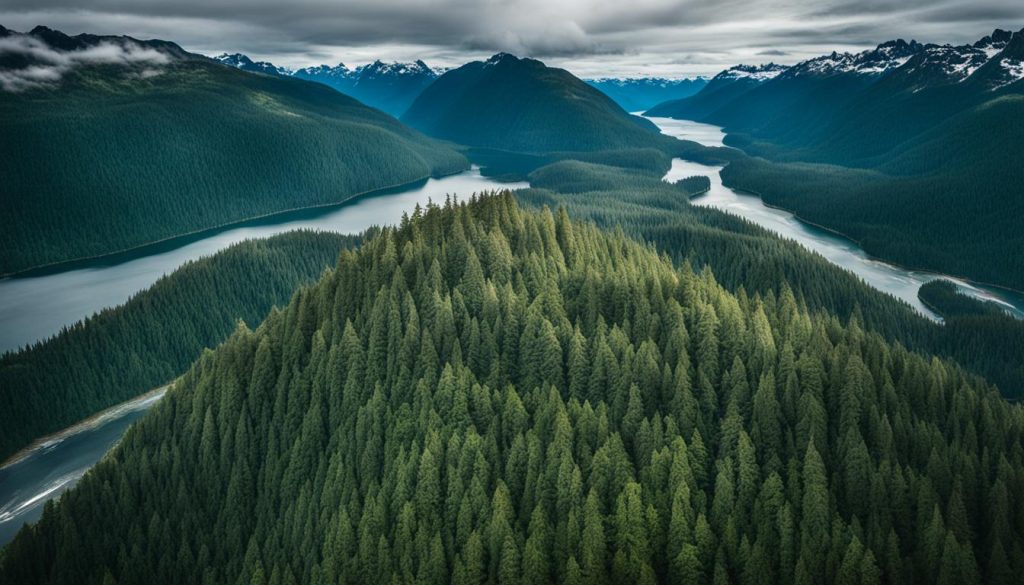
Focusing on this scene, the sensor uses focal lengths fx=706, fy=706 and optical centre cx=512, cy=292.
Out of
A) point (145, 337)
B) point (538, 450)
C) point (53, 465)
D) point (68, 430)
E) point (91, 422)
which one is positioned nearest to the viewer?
point (538, 450)

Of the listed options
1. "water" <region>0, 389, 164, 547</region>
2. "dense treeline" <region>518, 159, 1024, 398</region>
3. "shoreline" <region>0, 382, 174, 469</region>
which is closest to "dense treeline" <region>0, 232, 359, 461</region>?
"shoreline" <region>0, 382, 174, 469</region>

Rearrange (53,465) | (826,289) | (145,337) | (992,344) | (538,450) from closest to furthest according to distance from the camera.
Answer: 1. (538,450)
2. (53,465)
3. (992,344)
4. (145,337)
5. (826,289)

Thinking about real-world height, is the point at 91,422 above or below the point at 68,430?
below

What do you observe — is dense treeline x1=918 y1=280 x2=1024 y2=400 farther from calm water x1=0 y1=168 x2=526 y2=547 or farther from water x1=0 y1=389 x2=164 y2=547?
water x1=0 y1=389 x2=164 y2=547

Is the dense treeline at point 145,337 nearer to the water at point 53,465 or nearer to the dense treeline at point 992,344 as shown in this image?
the water at point 53,465

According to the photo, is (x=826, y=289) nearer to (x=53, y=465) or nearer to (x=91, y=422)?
(x=91, y=422)

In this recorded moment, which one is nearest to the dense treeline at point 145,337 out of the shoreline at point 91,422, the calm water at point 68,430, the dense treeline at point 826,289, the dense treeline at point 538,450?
the shoreline at point 91,422

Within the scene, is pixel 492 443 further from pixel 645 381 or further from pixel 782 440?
pixel 782 440

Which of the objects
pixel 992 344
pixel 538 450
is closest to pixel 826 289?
pixel 992 344

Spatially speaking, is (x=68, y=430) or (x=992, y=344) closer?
(x=68, y=430)
